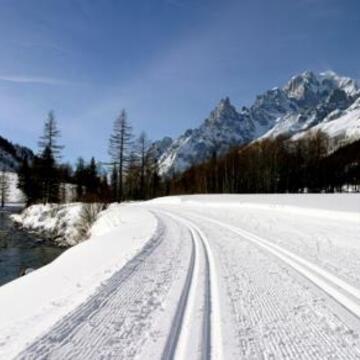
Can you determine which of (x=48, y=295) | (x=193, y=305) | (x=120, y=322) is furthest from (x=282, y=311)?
(x=48, y=295)

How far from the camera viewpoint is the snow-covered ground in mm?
3793

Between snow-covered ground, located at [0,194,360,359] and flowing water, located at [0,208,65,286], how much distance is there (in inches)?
317

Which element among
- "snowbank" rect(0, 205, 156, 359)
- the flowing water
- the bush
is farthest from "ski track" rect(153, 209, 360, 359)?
the bush

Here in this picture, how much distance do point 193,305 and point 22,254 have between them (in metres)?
19.0

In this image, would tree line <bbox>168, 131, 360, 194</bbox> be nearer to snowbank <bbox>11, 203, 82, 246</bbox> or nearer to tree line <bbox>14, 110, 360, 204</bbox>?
tree line <bbox>14, 110, 360, 204</bbox>

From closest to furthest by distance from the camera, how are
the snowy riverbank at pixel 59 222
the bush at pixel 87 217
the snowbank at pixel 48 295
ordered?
1. the snowbank at pixel 48 295
2. the bush at pixel 87 217
3. the snowy riverbank at pixel 59 222

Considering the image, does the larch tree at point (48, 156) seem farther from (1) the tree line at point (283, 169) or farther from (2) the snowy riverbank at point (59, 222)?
→ (1) the tree line at point (283, 169)

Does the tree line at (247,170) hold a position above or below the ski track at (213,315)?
above

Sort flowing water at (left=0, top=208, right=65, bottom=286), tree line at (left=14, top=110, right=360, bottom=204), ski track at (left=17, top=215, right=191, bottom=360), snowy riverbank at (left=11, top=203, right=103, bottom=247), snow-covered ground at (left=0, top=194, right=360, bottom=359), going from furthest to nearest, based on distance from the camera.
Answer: tree line at (left=14, top=110, right=360, bottom=204)
snowy riverbank at (left=11, top=203, right=103, bottom=247)
flowing water at (left=0, top=208, right=65, bottom=286)
snow-covered ground at (left=0, top=194, right=360, bottom=359)
ski track at (left=17, top=215, right=191, bottom=360)

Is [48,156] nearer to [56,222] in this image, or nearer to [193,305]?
[56,222]

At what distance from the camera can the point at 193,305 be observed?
5.12m

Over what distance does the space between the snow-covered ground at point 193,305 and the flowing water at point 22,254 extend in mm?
8051

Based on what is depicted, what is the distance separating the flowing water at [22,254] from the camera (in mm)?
17014

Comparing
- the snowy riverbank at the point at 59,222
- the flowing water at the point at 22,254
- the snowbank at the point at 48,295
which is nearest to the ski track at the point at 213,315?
the snowbank at the point at 48,295
